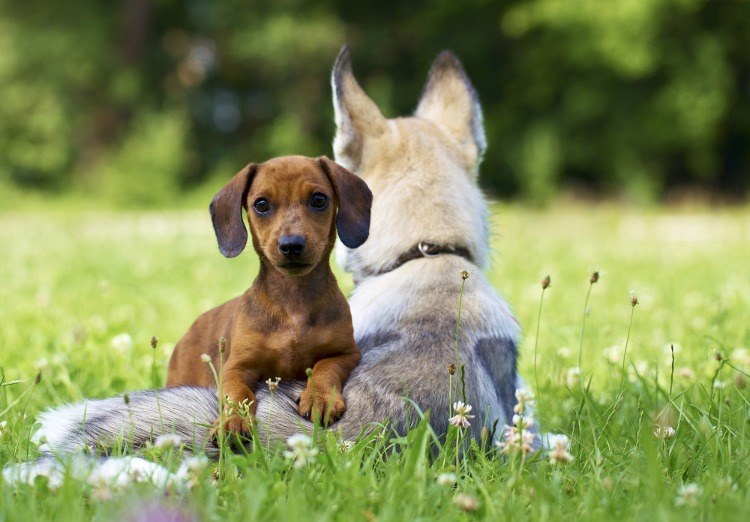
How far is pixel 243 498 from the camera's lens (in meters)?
2.62

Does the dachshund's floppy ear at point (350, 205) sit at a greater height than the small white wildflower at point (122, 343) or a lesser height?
greater

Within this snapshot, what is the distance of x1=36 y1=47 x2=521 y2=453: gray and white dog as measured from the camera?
3057 mm

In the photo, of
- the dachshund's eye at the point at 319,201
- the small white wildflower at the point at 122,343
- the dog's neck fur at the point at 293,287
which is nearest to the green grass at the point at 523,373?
the small white wildflower at the point at 122,343

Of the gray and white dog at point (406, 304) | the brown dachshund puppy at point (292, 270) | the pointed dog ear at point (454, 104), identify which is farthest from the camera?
the pointed dog ear at point (454, 104)

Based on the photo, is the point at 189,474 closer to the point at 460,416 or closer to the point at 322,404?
the point at 322,404

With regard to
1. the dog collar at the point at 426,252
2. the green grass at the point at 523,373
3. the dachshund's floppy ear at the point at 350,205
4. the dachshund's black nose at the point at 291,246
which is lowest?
the green grass at the point at 523,373

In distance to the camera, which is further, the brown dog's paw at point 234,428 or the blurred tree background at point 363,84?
the blurred tree background at point 363,84

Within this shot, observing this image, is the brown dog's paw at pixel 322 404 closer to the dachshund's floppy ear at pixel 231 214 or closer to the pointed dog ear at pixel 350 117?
the dachshund's floppy ear at pixel 231 214

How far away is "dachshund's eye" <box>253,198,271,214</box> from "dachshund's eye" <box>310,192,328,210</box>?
0.17 meters

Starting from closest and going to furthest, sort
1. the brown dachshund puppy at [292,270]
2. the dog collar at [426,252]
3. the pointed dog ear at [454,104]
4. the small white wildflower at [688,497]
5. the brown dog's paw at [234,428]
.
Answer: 1. the small white wildflower at [688,497]
2. the brown dog's paw at [234,428]
3. the brown dachshund puppy at [292,270]
4. the dog collar at [426,252]
5. the pointed dog ear at [454,104]

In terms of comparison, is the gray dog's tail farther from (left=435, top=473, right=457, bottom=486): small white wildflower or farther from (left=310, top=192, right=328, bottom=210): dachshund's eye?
(left=310, top=192, right=328, bottom=210): dachshund's eye

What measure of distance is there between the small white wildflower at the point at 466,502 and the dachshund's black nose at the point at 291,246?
106 centimetres

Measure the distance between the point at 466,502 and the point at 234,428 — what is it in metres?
0.90

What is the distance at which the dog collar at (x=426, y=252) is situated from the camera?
373 centimetres
